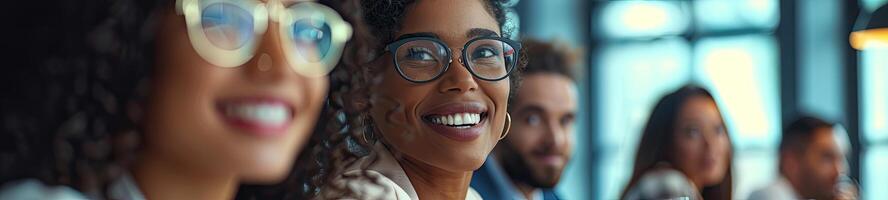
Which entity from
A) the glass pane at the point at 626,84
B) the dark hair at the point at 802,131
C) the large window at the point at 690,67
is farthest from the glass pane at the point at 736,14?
the dark hair at the point at 802,131

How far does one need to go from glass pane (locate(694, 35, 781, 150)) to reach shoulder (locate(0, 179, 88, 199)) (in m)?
8.73

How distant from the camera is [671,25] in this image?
10609 millimetres

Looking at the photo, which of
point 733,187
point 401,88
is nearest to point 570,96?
point 733,187

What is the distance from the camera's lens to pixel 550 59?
3525 millimetres

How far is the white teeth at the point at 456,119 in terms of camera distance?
2.15m

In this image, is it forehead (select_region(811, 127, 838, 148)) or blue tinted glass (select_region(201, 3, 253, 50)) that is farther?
forehead (select_region(811, 127, 838, 148))

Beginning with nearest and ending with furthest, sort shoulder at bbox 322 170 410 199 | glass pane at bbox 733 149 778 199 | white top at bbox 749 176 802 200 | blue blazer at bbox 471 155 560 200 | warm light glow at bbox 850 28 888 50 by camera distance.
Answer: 1. shoulder at bbox 322 170 410 199
2. blue blazer at bbox 471 155 560 200
3. white top at bbox 749 176 802 200
4. warm light glow at bbox 850 28 888 50
5. glass pane at bbox 733 149 778 199

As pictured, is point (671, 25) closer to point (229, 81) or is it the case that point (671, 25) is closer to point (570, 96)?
point (570, 96)

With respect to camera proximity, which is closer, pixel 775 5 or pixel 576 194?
pixel 775 5

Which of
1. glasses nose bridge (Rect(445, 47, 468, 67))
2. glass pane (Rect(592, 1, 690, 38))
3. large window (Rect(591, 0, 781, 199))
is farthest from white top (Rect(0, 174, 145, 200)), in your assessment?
glass pane (Rect(592, 1, 690, 38))

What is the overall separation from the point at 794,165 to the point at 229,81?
4243 millimetres

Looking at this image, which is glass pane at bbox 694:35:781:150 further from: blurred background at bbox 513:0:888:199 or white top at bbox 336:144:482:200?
white top at bbox 336:144:482:200

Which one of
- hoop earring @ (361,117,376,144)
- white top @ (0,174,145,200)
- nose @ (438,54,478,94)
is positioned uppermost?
white top @ (0,174,145,200)

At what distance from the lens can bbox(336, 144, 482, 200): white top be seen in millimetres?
2018
